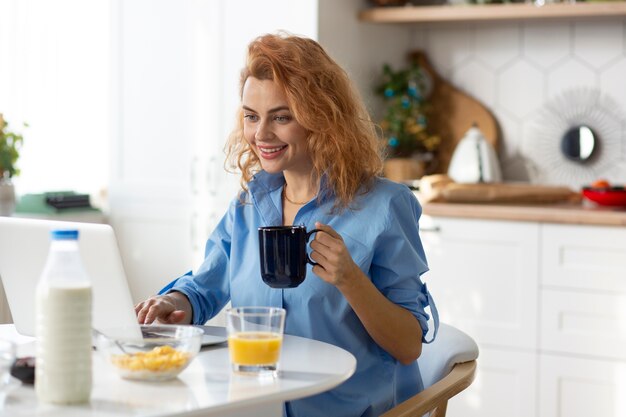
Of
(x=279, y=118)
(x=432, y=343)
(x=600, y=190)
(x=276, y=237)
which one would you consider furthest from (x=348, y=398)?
(x=600, y=190)

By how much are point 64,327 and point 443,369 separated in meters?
0.86

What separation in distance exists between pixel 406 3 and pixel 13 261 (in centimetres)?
265

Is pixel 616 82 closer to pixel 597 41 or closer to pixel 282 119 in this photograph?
pixel 597 41

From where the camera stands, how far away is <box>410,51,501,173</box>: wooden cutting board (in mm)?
3936

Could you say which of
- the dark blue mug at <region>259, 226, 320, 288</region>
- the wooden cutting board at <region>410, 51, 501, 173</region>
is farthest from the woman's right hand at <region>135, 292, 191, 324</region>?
the wooden cutting board at <region>410, 51, 501, 173</region>

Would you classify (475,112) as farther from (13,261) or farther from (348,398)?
(13,261)

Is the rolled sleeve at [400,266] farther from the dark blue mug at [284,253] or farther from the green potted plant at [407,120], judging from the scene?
the green potted plant at [407,120]

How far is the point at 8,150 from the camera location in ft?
12.0

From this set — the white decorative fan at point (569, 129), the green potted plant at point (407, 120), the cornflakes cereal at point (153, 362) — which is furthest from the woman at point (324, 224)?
the white decorative fan at point (569, 129)

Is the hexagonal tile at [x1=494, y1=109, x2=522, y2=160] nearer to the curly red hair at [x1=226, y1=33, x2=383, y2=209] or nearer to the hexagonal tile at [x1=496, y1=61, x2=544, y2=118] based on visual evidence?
the hexagonal tile at [x1=496, y1=61, x2=544, y2=118]

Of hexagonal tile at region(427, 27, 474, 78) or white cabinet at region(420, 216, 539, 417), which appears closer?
white cabinet at region(420, 216, 539, 417)

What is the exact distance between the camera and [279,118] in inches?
75.9

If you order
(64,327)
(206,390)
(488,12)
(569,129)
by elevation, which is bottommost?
(206,390)

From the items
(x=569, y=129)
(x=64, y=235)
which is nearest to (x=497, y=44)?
(x=569, y=129)
